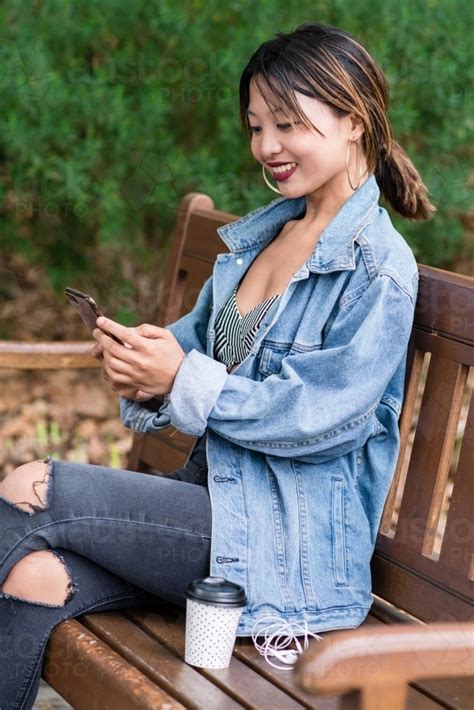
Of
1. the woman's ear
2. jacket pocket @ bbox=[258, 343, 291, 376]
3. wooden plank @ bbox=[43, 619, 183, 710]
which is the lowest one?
wooden plank @ bbox=[43, 619, 183, 710]

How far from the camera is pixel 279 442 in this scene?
226 cm

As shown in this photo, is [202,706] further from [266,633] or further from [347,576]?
[347,576]

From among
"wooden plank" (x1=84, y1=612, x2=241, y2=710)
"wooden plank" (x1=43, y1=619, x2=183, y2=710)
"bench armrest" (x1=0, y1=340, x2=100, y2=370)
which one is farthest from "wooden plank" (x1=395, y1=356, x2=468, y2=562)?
"bench armrest" (x1=0, y1=340, x2=100, y2=370)

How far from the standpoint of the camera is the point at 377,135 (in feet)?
8.00

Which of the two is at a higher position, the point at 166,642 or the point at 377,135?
the point at 377,135

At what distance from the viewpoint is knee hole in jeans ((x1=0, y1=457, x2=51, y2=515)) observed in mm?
2293

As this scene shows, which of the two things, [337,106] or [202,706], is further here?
[337,106]

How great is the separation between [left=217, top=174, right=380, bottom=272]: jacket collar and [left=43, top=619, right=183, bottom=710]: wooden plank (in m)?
0.82

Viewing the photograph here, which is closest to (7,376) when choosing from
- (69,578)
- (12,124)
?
(12,124)

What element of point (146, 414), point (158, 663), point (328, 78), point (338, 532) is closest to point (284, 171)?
point (328, 78)

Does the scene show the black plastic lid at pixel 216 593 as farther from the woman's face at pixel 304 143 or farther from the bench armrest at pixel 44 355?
the bench armrest at pixel 44 355

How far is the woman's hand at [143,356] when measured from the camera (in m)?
2.30

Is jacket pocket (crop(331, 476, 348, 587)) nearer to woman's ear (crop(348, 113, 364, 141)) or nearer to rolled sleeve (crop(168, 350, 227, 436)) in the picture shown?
rolled sleeve (crop(168, 350, 227, 436))

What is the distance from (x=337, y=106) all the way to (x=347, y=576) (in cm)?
91
